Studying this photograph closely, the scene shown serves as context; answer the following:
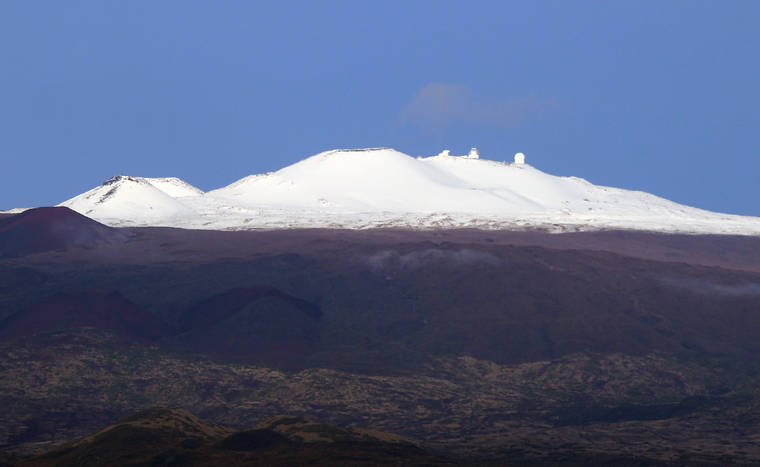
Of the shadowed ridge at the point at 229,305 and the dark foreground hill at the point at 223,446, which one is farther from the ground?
the shadowed ridge at the point at 229,305

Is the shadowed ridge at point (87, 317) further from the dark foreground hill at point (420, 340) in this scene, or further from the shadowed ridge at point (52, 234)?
the shadowed ridge at point (52, 234)

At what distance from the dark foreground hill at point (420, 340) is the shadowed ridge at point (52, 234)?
15.1 feet

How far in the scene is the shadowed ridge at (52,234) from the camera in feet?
589

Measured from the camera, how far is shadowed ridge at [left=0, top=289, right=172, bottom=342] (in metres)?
146

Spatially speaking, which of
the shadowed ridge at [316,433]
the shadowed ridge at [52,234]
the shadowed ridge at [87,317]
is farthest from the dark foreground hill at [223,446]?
the shadowed ridge at [52,234]

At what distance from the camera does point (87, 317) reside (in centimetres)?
14875

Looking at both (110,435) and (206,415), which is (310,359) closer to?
(206,415)

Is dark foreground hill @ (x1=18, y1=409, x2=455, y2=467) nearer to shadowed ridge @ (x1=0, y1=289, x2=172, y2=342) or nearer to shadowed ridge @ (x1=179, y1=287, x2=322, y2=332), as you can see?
shadowed ridge @ (x1=0, y1=289, x2=172, y2=342)

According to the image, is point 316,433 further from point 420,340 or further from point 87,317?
point 87,317

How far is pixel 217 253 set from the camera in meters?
173

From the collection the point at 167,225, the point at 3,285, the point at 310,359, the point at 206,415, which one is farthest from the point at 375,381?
the point at 167,225

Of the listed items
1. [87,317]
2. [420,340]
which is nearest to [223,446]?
[420,340]

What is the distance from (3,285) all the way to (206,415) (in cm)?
5152

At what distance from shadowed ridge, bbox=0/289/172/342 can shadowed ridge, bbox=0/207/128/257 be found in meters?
24.9
